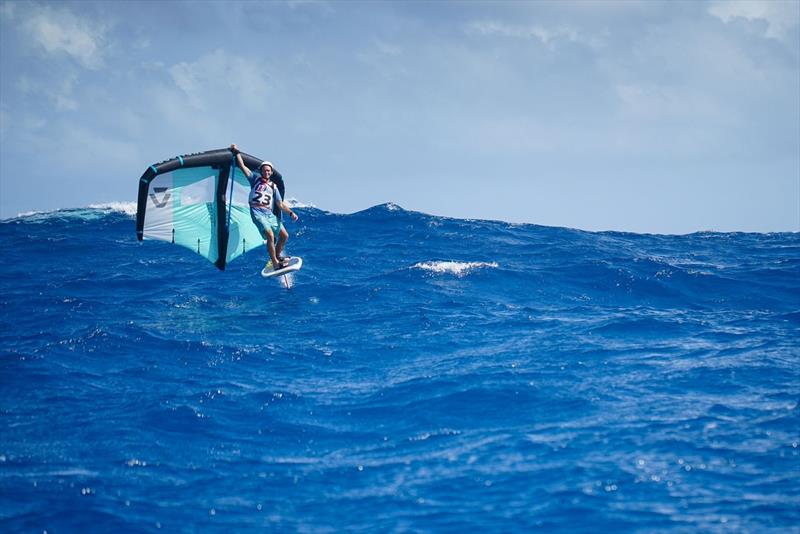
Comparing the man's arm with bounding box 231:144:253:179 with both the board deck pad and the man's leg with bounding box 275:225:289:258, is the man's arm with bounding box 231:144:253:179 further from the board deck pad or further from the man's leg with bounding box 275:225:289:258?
the board deck pad

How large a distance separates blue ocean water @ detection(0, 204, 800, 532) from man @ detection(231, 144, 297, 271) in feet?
6.81

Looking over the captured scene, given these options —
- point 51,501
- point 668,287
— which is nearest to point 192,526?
point 51,501

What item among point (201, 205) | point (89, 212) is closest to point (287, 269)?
point (201, 205)

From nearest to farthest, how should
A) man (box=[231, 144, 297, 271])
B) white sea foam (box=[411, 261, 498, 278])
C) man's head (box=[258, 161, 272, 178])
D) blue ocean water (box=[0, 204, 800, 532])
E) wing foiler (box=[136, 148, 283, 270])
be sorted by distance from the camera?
blue ocean water (box=[0, 204, 800, 532]), wing foiler (box=[136, 148, 283, 270]), man (box=[231, 144, 297, 271]), man's head (box=[258, 161, 272, 178]), white sea foam (box=[411, 261, 498, 278])

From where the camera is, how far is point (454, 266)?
26750 mm

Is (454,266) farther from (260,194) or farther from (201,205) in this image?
(201,205)

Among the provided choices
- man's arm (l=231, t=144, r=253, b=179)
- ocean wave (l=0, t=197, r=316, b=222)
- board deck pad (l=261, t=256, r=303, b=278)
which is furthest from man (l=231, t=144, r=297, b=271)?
ocean wave (l=0, t=197, r=316, b=222)

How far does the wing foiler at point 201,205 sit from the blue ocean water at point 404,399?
1871 mm

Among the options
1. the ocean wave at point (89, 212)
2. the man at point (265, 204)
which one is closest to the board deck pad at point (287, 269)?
the man at point (265, 204)

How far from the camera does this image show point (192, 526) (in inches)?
376

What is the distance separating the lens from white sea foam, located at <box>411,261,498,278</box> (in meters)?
25.9

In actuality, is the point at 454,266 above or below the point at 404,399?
above

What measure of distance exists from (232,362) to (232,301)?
6.03 metres

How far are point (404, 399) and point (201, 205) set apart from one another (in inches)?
421
